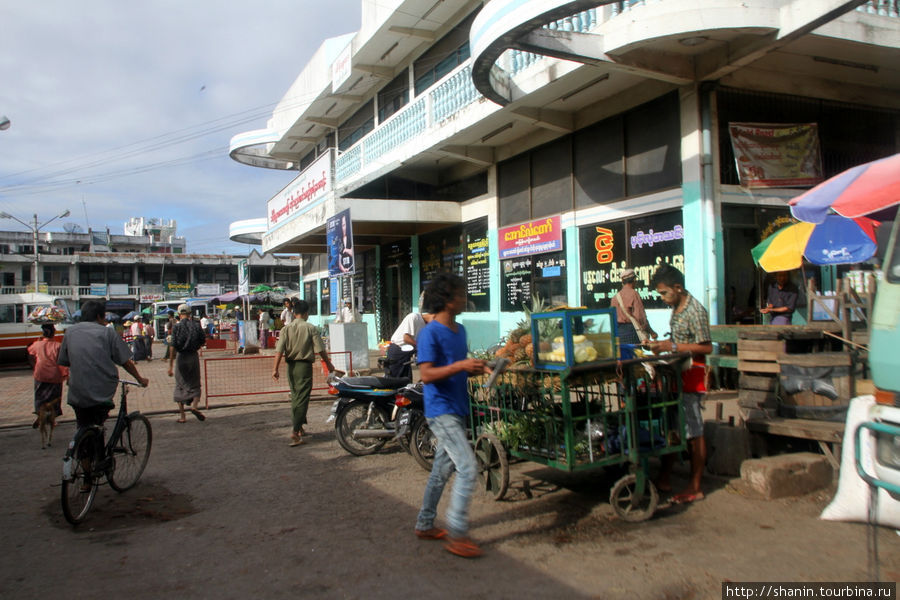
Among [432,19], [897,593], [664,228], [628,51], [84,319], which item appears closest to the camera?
[897,593]

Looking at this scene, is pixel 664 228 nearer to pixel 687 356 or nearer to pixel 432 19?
pixel 687 356

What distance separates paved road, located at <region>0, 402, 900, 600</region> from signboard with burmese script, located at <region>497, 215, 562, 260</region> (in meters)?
6.56

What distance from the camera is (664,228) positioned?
9.41 metres

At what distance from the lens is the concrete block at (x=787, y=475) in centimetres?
468

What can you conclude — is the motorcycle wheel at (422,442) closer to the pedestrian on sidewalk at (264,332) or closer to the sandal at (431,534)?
the sandal at (431,534)

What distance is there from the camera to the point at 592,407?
14.7 feet

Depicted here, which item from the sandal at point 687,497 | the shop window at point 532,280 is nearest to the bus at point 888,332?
the sandal at point 687,497

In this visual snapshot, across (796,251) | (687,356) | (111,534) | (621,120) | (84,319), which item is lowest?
(111,534)

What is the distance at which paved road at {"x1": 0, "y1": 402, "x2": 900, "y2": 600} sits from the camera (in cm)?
349

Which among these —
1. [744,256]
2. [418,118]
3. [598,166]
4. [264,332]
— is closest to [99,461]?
[744,256]

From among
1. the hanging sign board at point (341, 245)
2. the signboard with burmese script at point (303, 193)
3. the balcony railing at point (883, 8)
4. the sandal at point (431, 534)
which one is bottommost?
the sandal at point (431, 534)

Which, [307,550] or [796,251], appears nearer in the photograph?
[307,550]

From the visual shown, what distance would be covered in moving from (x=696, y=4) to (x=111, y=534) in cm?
837

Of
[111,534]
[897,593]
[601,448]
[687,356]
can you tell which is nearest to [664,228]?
[687,356]
